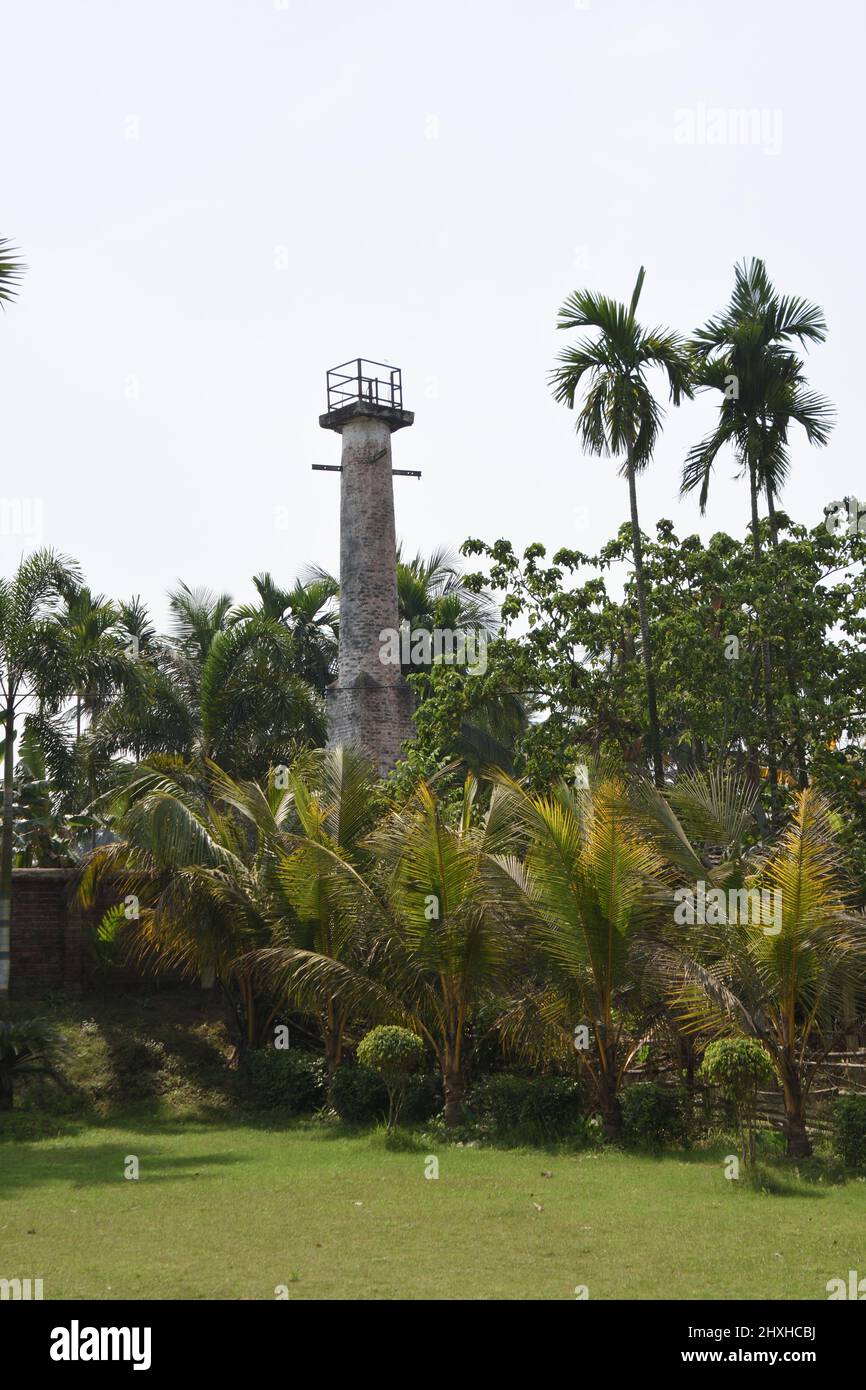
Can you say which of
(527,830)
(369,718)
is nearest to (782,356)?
(527,830)

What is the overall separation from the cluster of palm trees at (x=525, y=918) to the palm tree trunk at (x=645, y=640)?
3.72 feet

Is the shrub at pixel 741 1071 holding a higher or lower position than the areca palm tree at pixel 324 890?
lower

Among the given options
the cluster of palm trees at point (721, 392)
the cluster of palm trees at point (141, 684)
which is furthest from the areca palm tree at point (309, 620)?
the cluster of palm trees at point (721, 392)

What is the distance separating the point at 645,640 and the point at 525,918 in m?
5.96

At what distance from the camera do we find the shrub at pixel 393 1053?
15.5m

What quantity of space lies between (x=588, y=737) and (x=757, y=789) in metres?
3.28

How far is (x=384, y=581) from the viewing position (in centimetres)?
2984

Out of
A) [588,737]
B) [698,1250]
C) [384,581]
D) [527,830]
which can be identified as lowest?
[698,1250]

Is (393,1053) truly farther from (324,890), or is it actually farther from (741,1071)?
(741,1071)

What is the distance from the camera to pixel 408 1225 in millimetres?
10758

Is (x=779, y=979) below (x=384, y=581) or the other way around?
below

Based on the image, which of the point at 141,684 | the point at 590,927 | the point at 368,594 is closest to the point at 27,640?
the point at 141,684

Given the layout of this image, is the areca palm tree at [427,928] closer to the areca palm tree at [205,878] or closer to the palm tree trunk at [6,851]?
the areca palm tree at [205,878]

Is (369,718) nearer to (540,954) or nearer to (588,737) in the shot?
(588,737)
